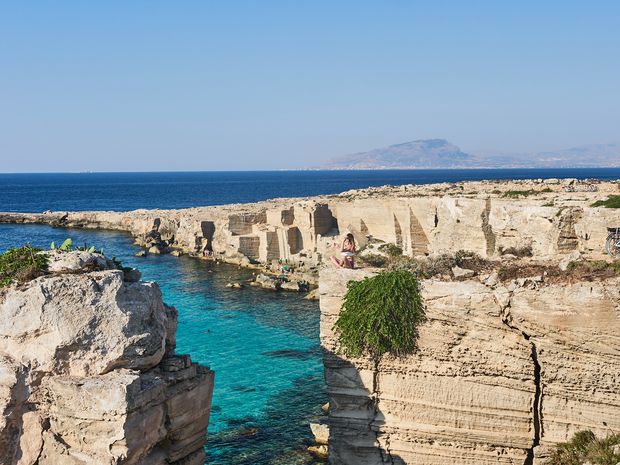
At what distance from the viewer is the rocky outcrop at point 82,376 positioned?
8.31 metres

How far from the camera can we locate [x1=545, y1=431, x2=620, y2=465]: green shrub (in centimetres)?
967

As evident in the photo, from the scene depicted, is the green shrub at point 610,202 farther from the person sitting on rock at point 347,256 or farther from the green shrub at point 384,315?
the person sitting on rock at point 347,256

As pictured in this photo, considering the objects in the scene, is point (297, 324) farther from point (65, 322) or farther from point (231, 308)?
point (65, 322)

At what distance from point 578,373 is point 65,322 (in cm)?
875

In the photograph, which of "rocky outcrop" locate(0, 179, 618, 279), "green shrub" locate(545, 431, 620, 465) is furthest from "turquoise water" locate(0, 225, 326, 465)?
"green shrub" locate(545, 431, 620, 465)

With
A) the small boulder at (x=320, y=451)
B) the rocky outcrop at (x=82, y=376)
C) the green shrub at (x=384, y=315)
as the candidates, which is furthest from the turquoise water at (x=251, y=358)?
the rocky outcrop at (x=82, y=376)

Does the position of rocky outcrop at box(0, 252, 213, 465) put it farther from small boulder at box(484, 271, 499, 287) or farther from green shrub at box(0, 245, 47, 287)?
small boulder at box(484, 271, 499, 287)

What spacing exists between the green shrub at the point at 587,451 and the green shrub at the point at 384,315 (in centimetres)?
317

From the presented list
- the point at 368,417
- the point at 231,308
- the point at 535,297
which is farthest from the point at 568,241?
the point at 231,308

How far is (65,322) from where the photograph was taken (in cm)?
873

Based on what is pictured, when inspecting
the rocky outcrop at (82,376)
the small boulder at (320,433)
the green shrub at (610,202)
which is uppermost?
the green shrub at (610,202)

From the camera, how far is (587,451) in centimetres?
1020

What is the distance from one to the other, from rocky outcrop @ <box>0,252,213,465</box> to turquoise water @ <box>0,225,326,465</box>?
7.66m

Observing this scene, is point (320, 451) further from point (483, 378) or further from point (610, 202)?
point (610, 202)
